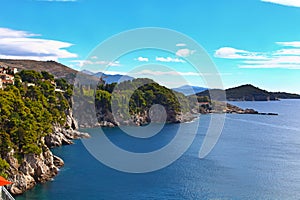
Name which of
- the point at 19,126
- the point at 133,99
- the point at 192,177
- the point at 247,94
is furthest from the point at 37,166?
the point at 247,94

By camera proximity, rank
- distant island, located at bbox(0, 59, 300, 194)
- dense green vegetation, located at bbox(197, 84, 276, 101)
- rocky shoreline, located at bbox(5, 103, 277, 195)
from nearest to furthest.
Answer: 1. rocky shoreline, located at bbox(5, 103, 277, 195)
2. distant island, located at bbox(0, 59, 300, 194)
3. dense green vegetation, located at bbox(197, 84, 276, 101)

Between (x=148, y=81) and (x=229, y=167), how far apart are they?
47.2m

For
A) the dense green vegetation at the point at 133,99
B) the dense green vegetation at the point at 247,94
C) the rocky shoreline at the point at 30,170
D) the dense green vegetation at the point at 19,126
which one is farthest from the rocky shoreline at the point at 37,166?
the dense green vegetation at the point at 247,94

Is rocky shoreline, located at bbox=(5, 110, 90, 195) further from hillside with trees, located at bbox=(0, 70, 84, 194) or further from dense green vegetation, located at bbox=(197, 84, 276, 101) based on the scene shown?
dense green vegetation, located at bbox=(197, 84, 276, 101)

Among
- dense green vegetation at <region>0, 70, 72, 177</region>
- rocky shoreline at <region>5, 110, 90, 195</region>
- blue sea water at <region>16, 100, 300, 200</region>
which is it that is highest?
dense green vegetation at <region>0, 70, 72, 177</region>

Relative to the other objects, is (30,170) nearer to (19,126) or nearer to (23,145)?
(23,145)

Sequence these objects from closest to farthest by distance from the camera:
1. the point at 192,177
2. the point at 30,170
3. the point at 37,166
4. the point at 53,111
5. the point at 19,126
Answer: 1. the point at 30,170
2. the point at 19,126
3. the point at 37,166
4. the point at 192,177
5. the point at 53,111

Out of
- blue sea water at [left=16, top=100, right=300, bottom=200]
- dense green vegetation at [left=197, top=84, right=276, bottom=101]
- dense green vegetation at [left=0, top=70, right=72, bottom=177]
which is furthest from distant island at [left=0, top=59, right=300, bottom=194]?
dense green vegetation at [left=197, top=84, right=276, bottom=101]

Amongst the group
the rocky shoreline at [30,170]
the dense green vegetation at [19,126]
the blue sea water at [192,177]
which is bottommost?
the blue sea water at [192,177]

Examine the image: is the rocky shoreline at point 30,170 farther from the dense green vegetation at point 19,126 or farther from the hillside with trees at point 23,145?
the dense green vegetation at point 19,126

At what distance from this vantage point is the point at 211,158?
38594mm

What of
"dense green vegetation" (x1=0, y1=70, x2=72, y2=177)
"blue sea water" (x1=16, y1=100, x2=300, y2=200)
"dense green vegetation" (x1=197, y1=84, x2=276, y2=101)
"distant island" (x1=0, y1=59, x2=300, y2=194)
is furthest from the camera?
"dense green vegetation" (x1=197, y1=84, x2=276, y2=101)

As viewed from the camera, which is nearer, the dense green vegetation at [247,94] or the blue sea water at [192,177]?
the blue sea water at [192,177]

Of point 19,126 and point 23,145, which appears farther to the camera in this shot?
point 19,126
